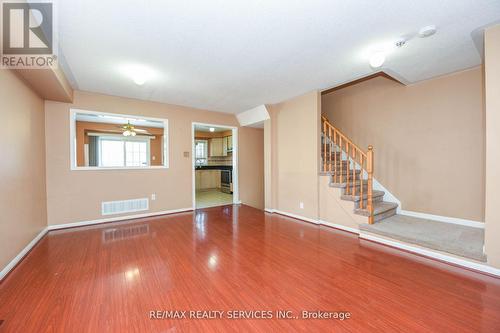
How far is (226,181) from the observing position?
315 inches

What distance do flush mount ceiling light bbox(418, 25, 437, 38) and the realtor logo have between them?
3.43 m

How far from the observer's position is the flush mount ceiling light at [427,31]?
2.04 metres

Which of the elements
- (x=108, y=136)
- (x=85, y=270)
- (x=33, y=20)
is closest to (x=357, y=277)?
(x=85, y=270)

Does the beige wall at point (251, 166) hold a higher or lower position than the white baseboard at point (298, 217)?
higher

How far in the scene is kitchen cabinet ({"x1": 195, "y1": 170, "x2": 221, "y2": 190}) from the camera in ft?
27.6

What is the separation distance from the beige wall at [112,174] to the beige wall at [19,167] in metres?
0.25

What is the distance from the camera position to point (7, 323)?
4.98 ft

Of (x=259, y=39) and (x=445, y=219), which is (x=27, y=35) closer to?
(x=259, y=39)

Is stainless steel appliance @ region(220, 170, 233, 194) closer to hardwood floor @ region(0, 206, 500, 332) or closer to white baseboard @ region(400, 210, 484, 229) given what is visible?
hardwood floor @ region(0, 206, 500, 332)

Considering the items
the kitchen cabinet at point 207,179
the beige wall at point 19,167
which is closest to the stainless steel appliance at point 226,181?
the kitchen cabinet at point 207,179

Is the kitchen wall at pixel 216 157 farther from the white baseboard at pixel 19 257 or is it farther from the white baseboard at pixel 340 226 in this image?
the white baseboard at pixel 19 257

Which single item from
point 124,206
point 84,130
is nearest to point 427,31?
point 124,206

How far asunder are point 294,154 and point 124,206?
12.2 feet

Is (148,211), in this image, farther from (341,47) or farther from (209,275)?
(341,47)
